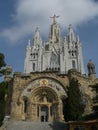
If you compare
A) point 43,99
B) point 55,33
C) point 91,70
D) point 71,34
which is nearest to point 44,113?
point 43,99

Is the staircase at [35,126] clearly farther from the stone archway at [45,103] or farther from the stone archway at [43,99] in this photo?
the stone archway at [45,103]

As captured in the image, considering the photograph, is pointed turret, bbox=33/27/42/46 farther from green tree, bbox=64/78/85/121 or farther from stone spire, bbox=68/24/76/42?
green tree, bbox=64/78/85/121

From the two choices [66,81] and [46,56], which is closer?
[66,81]

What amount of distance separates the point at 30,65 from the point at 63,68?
11024 mm

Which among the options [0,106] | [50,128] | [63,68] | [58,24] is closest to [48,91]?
[50,128]

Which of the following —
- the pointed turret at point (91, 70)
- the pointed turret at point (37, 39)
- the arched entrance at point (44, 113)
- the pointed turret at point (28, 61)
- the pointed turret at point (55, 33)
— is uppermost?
the pointed turret at point (55, 33)

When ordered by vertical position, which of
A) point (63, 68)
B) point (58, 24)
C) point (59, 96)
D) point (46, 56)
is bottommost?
point (59, 96)

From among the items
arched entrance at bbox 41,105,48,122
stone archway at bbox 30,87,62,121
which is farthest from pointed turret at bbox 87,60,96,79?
arched entrance at bbox 41,105,48,122

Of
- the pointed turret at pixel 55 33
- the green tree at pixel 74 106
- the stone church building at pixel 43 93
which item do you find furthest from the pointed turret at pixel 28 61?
the green tree at pixel 74 106

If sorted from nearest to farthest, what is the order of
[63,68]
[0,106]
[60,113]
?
[0,106]
[60,113]
[63,68]

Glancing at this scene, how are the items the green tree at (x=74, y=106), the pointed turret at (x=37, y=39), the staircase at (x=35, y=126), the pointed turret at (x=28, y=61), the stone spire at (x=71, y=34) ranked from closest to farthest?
the staircase at (x=35, y=126) < the green tree at (x=74, y=106) < the pointed turret at (x=28, y=61) < the pointed turret at (x=37, y=39) < the stone spire at (x=71, y=34)

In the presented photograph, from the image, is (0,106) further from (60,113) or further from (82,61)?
(82,61)

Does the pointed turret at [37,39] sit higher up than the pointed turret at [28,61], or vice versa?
the pointed turret at [37,39]

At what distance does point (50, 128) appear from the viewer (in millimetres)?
23641
